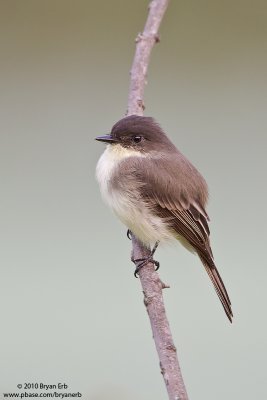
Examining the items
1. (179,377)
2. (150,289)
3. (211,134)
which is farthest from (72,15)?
(179,377)

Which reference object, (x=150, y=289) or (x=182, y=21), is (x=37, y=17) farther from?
(x=150, y=289)

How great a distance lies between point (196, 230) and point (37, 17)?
4.38ft

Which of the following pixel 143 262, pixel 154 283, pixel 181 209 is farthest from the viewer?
pixel 181 209

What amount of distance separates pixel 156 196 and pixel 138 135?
0.24m

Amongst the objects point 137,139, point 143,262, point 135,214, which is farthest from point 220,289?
point 137,139

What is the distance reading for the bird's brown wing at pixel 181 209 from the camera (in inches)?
129

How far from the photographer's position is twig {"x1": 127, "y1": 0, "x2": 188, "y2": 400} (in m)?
2.54

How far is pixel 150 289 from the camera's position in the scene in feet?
9.77

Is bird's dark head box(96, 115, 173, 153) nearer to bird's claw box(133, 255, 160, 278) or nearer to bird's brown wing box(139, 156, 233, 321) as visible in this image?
bird's brown wing box(139, 156, 233, 321)

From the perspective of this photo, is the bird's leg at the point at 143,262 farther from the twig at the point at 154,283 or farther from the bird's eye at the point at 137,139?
the bird's eye at the point at 137,139

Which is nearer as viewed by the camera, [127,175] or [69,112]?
[127,175]

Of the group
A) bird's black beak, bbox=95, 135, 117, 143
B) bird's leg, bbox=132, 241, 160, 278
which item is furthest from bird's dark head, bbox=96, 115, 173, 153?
bird's leg, bbox=132, 241, 160, 278

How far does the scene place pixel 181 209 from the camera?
3.29 meters

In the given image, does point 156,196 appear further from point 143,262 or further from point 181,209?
point 143,262
